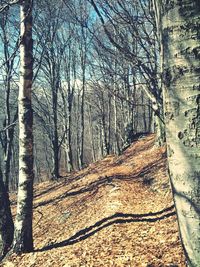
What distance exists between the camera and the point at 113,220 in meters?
7.17

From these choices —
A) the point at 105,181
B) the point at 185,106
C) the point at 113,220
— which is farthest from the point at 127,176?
the point at 185,106

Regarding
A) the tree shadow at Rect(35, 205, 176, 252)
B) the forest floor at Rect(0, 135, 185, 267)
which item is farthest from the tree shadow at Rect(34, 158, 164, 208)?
the tree shadow at Rect(35, 205, 176, 252)

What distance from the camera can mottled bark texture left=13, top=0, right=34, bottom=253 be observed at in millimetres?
6535

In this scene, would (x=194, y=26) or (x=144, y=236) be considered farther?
(x=144, y=236)

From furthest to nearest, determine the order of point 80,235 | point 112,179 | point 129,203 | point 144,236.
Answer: point 112,179 < point 129,203 < point 80,235 < point 144,236

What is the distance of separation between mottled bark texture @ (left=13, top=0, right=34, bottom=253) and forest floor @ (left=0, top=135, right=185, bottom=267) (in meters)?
0.41

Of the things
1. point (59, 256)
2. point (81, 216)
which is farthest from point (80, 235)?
point (81, 216)

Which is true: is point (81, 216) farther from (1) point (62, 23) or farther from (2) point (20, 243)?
(1) point (62, 23)

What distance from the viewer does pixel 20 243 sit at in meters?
6.60

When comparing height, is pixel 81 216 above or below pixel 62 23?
below

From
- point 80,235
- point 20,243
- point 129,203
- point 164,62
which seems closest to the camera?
point 164,62

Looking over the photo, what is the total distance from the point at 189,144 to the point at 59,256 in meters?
5.23

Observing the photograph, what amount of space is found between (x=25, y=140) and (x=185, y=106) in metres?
5.36

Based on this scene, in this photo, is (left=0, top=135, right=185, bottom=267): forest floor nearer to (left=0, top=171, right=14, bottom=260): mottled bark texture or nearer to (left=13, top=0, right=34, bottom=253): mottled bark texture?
(left=13, top=0, right=34, bottom=253): mottled bark texture
